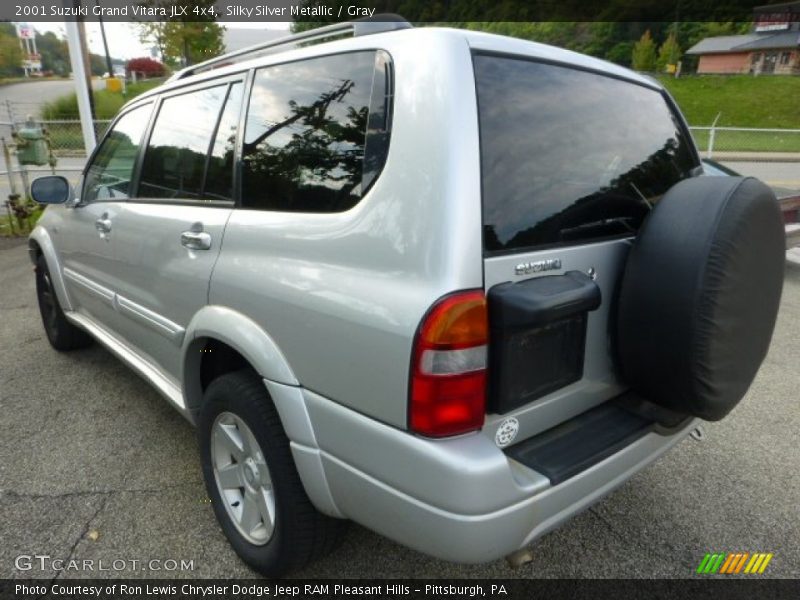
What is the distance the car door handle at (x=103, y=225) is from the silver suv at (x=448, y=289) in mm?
878

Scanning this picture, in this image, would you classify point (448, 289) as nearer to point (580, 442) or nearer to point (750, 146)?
point (580, 442)

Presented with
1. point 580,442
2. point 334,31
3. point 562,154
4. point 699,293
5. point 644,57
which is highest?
point 644,57

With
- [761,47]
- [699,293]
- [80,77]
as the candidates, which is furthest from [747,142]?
[761,47]

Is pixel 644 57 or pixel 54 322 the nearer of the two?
pixel 54 322

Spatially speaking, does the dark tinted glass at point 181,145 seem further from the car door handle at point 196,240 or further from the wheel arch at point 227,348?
the wheel arch at point 227,348

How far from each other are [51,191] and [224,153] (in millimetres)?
1776

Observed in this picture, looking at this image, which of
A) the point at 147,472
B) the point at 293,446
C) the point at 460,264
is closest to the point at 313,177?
the point at 460,264

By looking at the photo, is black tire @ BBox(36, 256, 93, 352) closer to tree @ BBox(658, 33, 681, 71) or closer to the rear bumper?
the rear bumper

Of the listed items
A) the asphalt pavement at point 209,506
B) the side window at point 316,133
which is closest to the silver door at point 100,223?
the asphalt pavement at point 209,506

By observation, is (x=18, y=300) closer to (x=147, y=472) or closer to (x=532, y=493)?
(x=147, y=472)

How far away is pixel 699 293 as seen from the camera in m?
1.56

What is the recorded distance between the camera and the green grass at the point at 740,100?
32.4 meters

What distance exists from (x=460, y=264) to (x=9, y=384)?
11.8 feet

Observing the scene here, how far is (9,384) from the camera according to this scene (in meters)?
3.62
